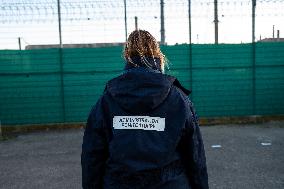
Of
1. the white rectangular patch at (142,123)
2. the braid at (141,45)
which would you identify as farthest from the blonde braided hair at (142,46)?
the white rectangular patch at (142,123)

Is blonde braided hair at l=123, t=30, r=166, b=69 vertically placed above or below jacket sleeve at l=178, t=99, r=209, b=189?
above

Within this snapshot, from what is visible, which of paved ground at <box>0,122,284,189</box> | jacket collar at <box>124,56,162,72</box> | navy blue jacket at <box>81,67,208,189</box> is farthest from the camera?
paved ground at <box>0,122,284,189</box>

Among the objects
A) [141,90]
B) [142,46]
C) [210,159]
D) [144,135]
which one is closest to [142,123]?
[144,135]

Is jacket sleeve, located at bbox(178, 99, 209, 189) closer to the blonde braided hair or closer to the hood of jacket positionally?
the hood of jacket

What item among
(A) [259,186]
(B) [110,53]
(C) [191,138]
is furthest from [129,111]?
(B) [110,53]

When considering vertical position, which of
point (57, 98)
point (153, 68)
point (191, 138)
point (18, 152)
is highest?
point (153, 68)

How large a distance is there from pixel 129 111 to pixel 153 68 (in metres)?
0.30

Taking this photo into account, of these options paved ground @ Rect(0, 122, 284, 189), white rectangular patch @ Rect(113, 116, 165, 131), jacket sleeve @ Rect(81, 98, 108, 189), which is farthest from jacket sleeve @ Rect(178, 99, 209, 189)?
paved ground @ Rect(0, 122, 284, 189)

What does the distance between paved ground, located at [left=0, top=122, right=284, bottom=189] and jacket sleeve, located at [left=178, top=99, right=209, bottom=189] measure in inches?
123

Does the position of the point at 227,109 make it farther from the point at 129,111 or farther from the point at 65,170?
the point at 129,111

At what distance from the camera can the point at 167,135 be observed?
2.40 metres

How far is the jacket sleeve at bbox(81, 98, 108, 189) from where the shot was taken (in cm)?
249

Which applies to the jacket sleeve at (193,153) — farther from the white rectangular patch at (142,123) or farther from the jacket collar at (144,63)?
the jacket collar at (144,63)

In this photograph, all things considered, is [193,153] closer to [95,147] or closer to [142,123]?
[142,123]
